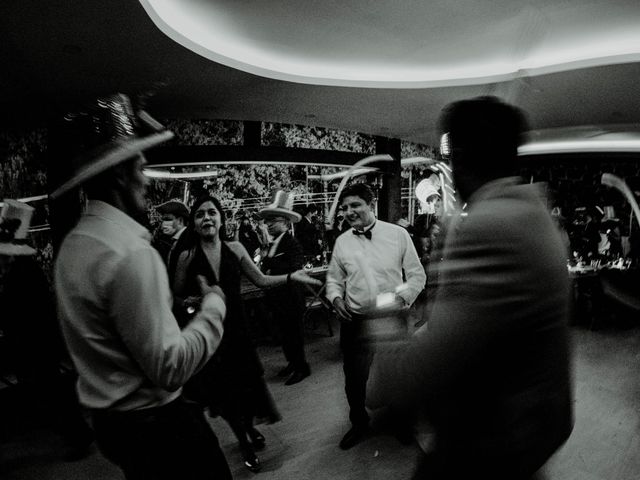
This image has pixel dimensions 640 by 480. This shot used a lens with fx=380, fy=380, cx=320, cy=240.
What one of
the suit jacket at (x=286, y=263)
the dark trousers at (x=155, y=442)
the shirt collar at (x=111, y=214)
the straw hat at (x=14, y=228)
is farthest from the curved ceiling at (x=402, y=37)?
the dark trousers at (x=155, y=442)

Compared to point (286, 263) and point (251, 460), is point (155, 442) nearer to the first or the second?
point (251, 460)

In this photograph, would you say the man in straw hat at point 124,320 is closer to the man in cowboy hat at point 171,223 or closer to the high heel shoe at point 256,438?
the high heel shoe at point 256,438

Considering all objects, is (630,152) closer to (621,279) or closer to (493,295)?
(621,279)

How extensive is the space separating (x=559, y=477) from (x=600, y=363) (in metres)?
2.82

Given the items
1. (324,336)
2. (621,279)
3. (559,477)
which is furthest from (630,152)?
(559,477)

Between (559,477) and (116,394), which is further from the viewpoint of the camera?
(559,477)

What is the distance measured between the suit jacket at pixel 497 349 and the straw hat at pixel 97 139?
1145 mm

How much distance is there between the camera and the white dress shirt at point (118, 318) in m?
1.17

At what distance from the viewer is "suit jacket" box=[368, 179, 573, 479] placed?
102 cm

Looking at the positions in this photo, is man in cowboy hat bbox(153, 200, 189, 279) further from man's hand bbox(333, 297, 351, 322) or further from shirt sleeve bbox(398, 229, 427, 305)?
shirt sleeve bbox(398, 229, 427, 305)

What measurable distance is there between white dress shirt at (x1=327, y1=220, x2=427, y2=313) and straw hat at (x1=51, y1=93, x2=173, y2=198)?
2.02 metres

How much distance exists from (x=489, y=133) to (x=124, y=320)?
1.28 metres

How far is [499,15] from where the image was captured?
4.66 m

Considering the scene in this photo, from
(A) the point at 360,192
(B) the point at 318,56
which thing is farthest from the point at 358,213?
(B) the point at 318,56
